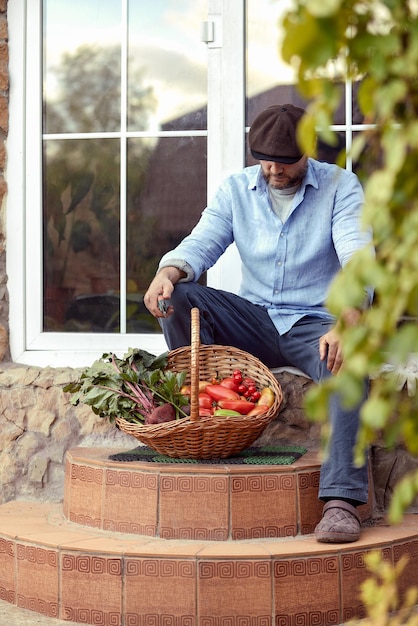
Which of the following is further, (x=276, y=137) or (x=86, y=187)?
(x=86, y=187)

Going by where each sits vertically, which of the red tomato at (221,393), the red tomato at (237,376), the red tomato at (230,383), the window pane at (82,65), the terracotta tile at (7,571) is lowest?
the terracotta tile at (7,571)

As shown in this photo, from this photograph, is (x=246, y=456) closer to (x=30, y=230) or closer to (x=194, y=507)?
(x=194, y=507)

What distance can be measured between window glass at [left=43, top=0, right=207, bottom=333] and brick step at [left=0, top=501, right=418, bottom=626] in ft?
4.50

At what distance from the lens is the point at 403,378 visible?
3.57 m

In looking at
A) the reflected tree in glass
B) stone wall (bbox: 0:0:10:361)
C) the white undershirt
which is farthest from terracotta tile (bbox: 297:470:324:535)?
stone wall (bbox: 0:0:10:361)

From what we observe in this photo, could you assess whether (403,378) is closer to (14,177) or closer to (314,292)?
(314,292)

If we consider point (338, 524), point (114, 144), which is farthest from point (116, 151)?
→ point (338, 524)

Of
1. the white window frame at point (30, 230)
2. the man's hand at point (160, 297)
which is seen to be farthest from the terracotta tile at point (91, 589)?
the white window frame at point (30, 230)

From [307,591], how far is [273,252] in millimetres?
1346

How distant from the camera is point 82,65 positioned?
13.6ft

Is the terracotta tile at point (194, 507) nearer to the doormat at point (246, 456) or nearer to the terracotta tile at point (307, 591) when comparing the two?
the doormat at point (246, 456)

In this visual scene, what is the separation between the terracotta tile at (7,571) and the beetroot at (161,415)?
595 millimetres

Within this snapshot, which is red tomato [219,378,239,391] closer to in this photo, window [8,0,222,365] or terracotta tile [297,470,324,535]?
terracotta tile [297,470,324,535]

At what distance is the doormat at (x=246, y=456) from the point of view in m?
3.21
